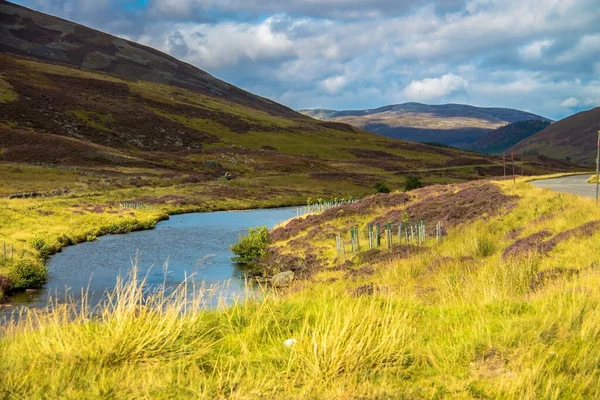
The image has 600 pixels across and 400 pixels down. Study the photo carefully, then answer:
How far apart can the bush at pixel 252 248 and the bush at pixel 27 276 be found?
1211cm

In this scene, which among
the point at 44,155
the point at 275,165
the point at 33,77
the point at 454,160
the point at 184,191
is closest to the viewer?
the point at 184,191

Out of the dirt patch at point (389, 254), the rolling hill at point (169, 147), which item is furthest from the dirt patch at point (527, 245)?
the rolling hill at point (169, 147)

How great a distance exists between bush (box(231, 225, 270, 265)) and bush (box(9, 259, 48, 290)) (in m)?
12.1

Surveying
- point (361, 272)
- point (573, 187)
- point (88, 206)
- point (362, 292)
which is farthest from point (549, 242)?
point (88, 206)

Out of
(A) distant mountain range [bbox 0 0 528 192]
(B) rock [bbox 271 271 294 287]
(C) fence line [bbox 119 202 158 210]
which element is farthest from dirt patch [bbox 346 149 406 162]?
(B) rock [bbox 271 271 294 287]

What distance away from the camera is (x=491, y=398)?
19.3ft

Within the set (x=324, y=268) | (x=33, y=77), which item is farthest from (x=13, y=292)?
(x=33, y=77)

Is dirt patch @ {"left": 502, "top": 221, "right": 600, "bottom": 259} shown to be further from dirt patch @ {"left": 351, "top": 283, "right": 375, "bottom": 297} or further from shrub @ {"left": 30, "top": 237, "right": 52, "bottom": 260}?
shrub @ {"left": 30, "top": 237, "right": 52, "bottom": 260}

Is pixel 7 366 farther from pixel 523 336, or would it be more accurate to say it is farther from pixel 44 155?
pixel 44 155

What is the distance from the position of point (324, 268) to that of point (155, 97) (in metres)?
162

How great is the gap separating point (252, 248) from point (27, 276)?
1373 centimetres

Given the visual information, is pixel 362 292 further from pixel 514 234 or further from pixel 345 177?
pixel 345 177

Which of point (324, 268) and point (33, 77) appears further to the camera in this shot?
point (33, 77)

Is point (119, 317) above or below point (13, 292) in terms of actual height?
above
